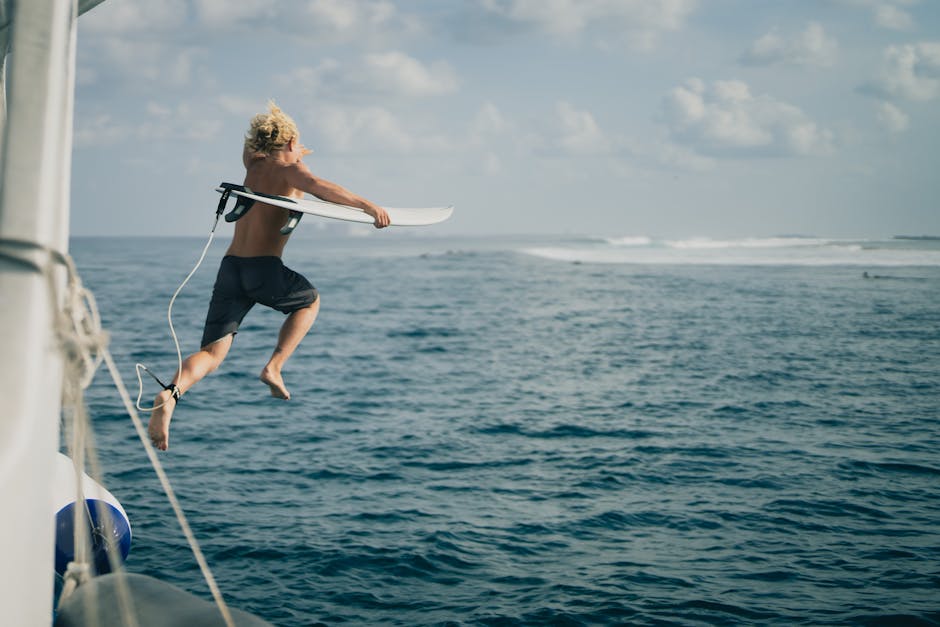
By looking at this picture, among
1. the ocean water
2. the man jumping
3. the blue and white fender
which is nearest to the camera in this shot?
the man jumping

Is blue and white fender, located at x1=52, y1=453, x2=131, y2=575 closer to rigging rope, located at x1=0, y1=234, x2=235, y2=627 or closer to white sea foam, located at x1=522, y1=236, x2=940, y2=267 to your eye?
rigging rope, located at x1=0, y1=234, x2=235, y2=627

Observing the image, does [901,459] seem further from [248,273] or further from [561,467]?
[248,273]

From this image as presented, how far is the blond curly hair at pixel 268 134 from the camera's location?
6000 mm

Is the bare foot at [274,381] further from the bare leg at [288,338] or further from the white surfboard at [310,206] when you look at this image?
the white surfboard at [310,206]

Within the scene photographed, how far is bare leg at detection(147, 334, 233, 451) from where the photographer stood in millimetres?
5961

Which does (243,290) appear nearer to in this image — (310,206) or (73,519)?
(310,206)

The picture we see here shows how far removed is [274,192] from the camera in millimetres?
5945

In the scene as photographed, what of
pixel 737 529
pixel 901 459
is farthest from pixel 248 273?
pixel 901 459

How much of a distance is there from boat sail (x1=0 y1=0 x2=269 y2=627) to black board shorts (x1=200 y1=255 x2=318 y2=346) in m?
2.71

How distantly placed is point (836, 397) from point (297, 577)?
876 inches

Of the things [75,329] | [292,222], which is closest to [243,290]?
[292,222]

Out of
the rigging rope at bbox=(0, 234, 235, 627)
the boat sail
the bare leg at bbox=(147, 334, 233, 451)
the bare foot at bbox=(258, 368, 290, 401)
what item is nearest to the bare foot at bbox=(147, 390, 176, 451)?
the bare leg at bbox=(147, 334, 233, 451)

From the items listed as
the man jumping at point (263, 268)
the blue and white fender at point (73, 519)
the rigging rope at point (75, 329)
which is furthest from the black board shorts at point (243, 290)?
the rigging rope at point (75, 329)

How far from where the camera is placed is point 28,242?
335 centimetres
